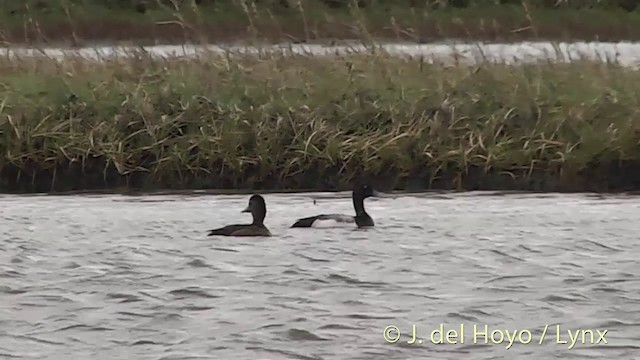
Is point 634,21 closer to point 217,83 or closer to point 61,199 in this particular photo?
point 217,83

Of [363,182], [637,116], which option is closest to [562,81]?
[637,116]

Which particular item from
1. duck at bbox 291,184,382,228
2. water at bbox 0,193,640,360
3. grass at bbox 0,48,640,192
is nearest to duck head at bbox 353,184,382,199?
duck at bbox 291,184,382,228

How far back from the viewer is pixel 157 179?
11.5 m

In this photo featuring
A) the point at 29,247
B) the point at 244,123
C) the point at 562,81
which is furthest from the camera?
the point at 562,81

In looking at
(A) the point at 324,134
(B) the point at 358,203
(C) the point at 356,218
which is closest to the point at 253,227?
(C) the point at 356,218

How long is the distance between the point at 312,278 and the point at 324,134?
3714 millimetres

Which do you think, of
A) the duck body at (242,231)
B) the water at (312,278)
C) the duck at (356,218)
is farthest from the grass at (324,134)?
the duck body at (242,231)

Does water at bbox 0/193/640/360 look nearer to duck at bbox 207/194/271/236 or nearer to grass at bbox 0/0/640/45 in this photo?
duck at bbox 207/194/271/236

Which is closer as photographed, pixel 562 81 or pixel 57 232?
pixel 57 232

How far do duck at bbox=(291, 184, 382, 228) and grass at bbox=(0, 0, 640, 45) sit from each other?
48.2 feet

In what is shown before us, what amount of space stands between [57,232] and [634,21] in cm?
1900

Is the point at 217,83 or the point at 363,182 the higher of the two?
the point at 217,83

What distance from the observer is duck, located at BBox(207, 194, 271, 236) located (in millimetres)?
9180

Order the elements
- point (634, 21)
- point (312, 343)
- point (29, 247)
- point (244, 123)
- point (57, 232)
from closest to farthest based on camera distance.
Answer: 1. point (312, 343)
2. point (29, 247)
3. point (57, 232)
4. point (244, 123)
5. point (634, 21)
